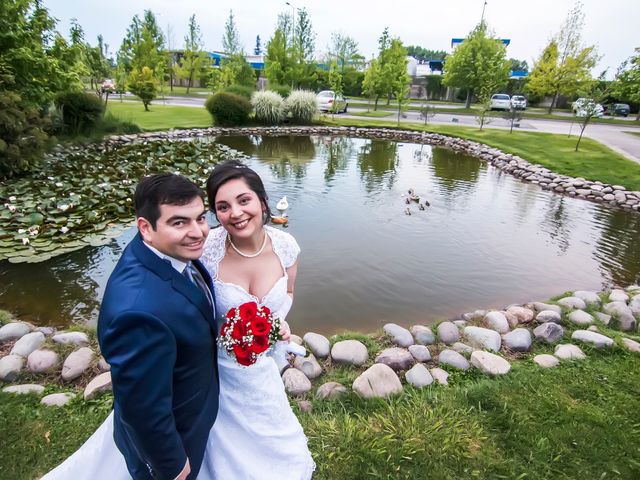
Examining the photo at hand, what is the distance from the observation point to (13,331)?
3.91 meters

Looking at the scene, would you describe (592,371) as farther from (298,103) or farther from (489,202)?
(298,103)

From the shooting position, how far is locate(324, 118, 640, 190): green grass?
456 inches

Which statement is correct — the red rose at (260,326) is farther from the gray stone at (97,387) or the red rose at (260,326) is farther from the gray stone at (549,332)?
the gray stone at (549,332)

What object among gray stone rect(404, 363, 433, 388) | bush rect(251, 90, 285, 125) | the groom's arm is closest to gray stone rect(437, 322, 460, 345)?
gray stone rect(404, 363, 433, 388)

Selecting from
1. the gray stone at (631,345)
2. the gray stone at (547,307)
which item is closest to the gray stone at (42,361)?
the gray stone at (547,307)

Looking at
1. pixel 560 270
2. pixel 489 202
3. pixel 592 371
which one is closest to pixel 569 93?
pixel 489 202

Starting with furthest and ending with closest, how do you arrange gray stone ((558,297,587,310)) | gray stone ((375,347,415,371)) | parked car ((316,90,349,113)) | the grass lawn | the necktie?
1. parked car ((316,90,349,113))
2. gray stone ((558,297,587,310))
3. gray stone ((375,347,415,371))
4. the grass lawn
5. the necktie

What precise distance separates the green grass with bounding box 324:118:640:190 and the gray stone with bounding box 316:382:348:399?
11.1m

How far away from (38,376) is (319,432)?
8.27 ft

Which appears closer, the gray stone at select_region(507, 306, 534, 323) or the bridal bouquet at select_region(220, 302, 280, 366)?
the bridal bouquet at select_region(220, 302, 280, 366)

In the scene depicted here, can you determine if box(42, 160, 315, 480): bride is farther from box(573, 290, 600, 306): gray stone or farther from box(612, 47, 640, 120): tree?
box(612, 47, 640, 120): tree

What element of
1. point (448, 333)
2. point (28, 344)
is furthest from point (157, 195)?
point (448, 333)

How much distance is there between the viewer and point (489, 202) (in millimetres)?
9719

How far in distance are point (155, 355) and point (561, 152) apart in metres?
16.5
